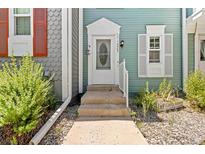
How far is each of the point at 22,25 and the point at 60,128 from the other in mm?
3316

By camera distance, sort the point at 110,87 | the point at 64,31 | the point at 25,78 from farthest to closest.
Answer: the point at 110,87 → the point at 64,31 → the point at 25,78

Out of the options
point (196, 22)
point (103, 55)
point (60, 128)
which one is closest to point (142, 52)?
point (103, 55)

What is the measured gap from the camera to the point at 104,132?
4.32m

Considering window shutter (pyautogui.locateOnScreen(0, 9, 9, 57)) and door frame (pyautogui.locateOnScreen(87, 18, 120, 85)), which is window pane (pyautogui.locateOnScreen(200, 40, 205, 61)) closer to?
door frame (pyautogui.locateOnScreen(87, 18, 120, 85))

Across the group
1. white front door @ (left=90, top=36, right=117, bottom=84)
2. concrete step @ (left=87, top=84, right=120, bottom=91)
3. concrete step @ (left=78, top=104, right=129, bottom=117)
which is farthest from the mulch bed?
white front door @ (left=90, top=36, right=117, bottom=84)

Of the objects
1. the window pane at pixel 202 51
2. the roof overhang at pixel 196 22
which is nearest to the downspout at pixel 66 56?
the roof overhang at pixel 196 22

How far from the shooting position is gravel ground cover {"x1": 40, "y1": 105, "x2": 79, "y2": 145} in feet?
13.3

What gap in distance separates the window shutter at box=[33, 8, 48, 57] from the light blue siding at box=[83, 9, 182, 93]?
2.78 m

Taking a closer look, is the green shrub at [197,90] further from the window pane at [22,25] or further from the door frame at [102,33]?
the window pane at [22,25]

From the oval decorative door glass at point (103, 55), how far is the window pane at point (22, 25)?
3204 mm

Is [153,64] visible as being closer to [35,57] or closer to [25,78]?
[35,57]

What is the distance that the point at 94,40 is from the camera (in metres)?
9.16
